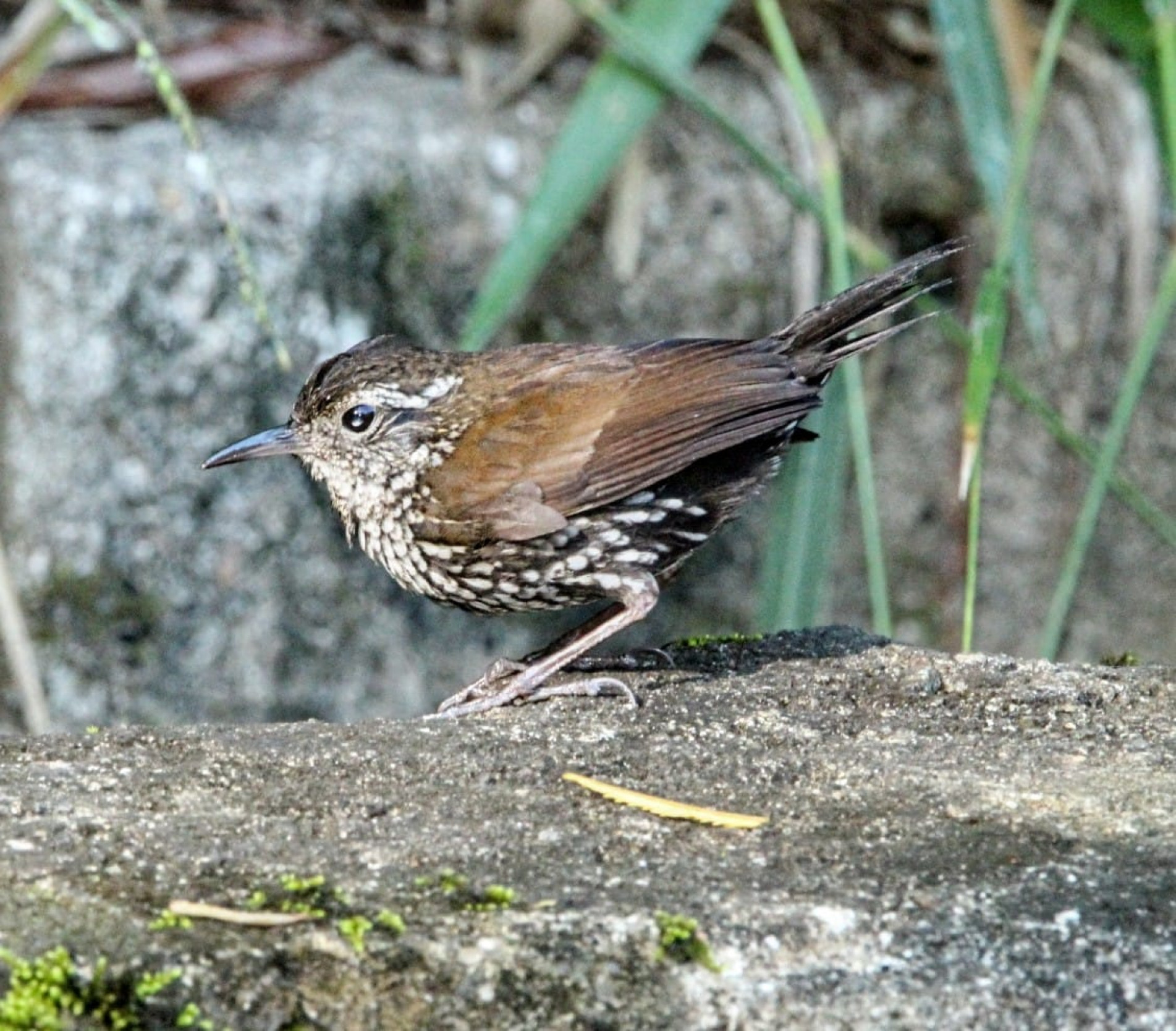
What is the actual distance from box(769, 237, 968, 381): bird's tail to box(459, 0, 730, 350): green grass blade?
0.82 meters

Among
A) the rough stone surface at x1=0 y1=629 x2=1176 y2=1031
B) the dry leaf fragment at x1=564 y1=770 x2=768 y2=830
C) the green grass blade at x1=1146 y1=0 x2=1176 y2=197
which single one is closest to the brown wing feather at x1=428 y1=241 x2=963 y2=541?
the rough stone surface at x1=0 y1=629 x2=1176 y2=1031

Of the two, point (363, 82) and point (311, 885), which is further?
point (363, 82)

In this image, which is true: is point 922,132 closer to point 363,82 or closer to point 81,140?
point 363,82

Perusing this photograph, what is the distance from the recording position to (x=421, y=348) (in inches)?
190

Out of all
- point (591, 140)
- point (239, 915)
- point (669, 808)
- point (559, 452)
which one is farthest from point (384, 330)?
point (239, 915)

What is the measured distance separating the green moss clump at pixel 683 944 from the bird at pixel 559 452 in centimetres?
151

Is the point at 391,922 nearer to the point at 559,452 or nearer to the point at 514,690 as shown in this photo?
the point at 514,690

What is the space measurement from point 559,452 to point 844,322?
75cm

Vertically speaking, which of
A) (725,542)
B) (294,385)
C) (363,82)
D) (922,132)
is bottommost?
(725,542)

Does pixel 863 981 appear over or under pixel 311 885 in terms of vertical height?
→ under

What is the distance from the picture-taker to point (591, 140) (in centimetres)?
529

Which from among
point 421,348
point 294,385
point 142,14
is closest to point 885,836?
point 421,348

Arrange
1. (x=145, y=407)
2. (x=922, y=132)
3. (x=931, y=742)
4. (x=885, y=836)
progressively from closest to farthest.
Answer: (x=885, y=836)
(x=931, y=742)
(x=145, y=407)
(x=922, y=132)

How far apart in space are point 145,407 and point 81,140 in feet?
2.99
